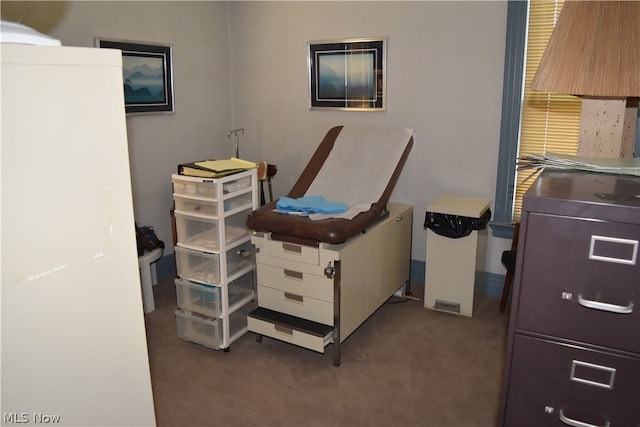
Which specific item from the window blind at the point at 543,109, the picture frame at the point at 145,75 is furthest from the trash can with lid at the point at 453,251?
the picture frame at the point at 145,75

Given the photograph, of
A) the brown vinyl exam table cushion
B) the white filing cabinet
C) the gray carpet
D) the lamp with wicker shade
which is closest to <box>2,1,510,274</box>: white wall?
the brown vinyl exam table cushion

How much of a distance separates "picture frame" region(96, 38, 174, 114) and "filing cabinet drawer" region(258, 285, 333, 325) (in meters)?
1.61

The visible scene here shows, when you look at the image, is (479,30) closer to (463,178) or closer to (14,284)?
(463,178)

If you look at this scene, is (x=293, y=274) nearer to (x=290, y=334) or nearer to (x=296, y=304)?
(x=296, y=304)

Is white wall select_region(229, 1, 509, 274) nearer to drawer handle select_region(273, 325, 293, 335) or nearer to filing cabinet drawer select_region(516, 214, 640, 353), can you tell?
drawer handle select_region(273, 325, 293, 335)

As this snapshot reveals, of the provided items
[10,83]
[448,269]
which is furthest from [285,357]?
[10,83]

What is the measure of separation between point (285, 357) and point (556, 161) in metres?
1.89

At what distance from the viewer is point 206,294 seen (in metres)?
2.89

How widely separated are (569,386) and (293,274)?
1754mm

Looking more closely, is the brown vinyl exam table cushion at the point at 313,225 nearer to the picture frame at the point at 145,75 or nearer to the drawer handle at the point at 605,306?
the picture frame at the point at 145,75

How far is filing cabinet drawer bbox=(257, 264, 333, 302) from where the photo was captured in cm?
270

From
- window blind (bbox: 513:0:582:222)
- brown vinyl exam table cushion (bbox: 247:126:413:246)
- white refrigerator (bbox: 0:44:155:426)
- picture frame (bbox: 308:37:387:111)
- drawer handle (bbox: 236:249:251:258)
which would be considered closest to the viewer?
white refrigerator (bbox: 0:44:155:426)

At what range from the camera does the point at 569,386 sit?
4.01 ft

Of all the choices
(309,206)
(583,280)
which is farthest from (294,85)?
(583,280)
